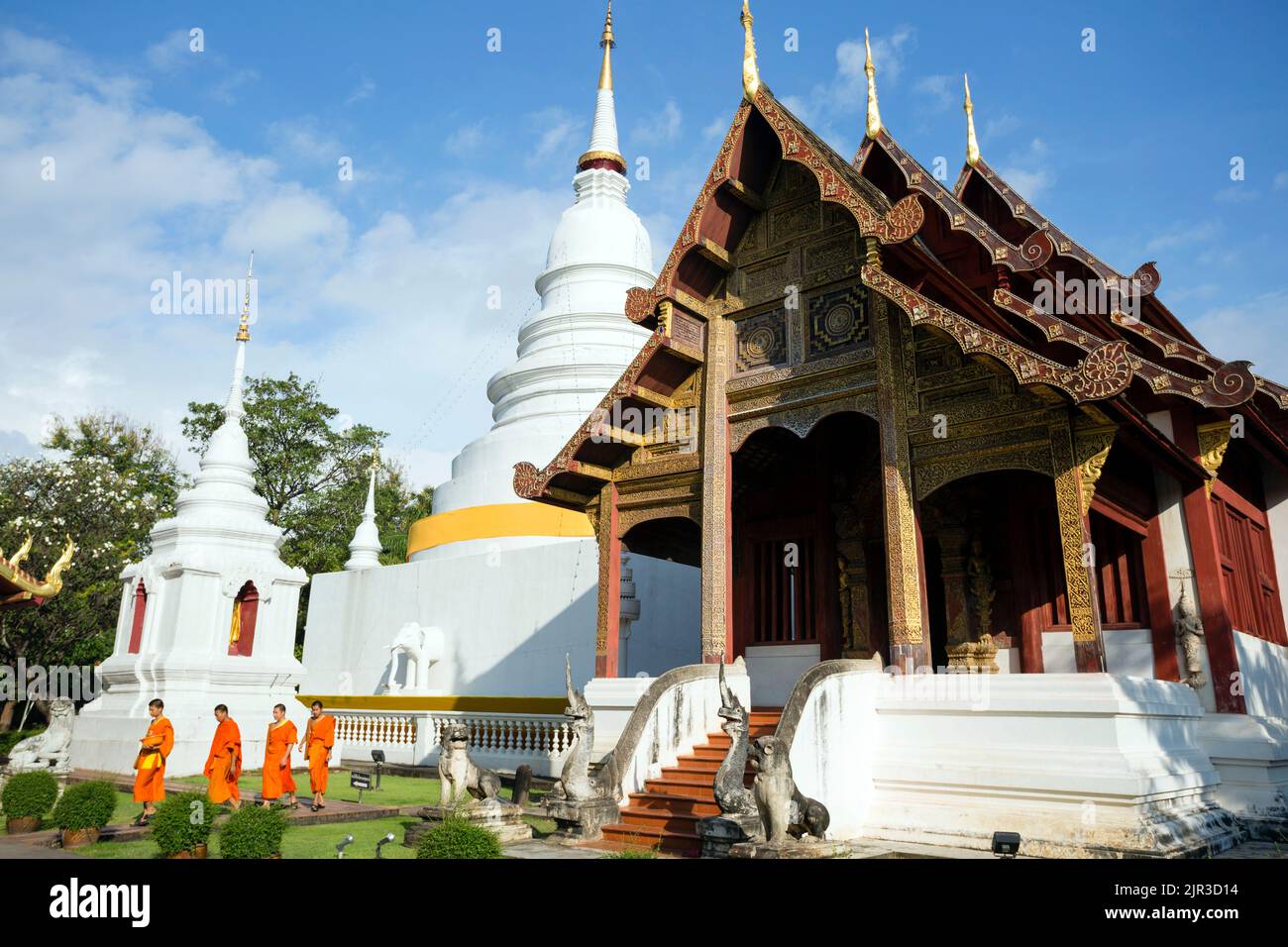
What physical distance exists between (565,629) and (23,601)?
8.97m

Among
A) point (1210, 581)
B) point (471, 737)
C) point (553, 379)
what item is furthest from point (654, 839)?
point (553, 379)

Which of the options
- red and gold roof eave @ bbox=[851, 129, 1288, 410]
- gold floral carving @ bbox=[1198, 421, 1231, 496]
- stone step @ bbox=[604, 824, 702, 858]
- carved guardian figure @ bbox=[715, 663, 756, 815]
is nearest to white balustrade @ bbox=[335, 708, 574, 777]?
stone step @ bbox=[604, 824, 702, 858]

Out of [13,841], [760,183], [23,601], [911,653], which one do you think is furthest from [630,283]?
[13,841]

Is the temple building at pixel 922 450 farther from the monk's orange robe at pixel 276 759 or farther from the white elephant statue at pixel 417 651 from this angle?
the white elephant statue at pixel 417 651

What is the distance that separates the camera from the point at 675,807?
8.60 m

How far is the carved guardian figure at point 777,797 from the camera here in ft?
22.9

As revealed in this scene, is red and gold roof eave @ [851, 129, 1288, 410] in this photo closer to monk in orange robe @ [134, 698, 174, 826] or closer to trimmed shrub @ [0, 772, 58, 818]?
monk in orange robe @ [134, 698, 174, 826]

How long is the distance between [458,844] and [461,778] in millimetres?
3136

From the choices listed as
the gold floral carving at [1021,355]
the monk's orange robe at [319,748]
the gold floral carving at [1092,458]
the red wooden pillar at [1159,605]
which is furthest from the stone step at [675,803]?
the red wooden pillar at [1159,605]

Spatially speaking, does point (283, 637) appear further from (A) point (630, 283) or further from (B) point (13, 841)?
(A) point (630, 283)

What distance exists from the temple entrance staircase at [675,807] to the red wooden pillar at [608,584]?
2210 millimetres

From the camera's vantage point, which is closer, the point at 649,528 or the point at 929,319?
the point at 929,319

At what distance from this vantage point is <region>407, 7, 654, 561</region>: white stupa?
2036 cm

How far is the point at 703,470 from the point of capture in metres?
11.3
